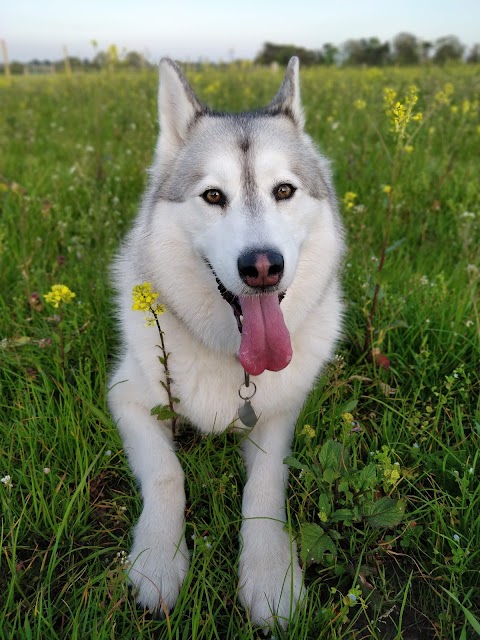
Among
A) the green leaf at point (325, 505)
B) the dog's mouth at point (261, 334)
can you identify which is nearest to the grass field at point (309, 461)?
the green leaf at point (325, 505)

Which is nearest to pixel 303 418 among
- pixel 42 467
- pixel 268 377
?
pixel 268 377

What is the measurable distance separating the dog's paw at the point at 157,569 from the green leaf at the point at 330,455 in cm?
60

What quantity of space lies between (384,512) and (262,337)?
81cm

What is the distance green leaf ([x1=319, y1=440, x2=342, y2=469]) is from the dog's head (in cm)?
41

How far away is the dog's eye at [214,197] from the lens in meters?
2.16

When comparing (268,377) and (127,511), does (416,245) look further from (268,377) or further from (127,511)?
(127,511)

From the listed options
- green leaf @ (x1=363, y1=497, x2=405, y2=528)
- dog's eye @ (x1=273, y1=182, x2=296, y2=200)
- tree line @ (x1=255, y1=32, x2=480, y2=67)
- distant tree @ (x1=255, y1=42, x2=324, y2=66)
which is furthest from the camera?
distant tree @ (x1=255, y1=42, x2=324, y2=66)

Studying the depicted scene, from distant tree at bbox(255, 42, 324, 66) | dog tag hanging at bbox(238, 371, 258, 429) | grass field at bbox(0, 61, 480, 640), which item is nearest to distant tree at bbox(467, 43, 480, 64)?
distant tree at bbox(255, 42, 324, 66)

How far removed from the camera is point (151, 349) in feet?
7.76

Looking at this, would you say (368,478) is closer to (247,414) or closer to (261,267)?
(247,414)

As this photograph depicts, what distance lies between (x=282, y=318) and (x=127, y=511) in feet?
3.40

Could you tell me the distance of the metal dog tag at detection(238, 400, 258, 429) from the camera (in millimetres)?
2236

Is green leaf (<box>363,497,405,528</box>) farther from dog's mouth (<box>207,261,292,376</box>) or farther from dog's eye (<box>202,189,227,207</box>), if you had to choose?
dog's eye (<box>202,189,227,207</box>)

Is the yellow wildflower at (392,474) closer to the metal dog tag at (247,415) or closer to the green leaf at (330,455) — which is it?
the green leaf at (330,455)
